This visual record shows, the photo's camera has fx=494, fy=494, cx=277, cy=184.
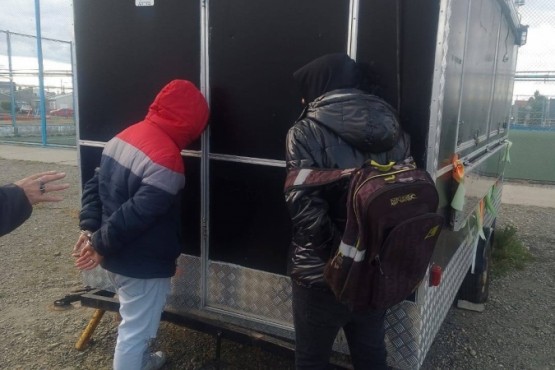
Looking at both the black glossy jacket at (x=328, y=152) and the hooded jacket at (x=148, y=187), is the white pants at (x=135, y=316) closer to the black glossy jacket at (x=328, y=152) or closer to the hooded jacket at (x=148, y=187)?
the hooded jacket at (x=148, y=187)

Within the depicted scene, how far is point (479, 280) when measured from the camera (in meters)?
4.14

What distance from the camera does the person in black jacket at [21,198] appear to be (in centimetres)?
194

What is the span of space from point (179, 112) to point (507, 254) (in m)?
4.41

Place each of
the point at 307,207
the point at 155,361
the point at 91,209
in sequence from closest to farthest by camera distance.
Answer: the point at 307,207, the point at 91,209, the point at 155,361

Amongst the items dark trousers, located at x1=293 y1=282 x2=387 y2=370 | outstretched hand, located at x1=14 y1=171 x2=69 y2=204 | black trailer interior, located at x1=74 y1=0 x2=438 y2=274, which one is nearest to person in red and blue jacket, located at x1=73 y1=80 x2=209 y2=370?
black trailer interior, located at x1=74 y1=0 x2=438 y2=274

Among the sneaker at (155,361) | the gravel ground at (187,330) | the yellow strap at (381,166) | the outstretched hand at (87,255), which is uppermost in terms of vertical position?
the yellow strap at (381,166)

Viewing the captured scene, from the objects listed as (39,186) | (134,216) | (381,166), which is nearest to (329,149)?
(381,166)

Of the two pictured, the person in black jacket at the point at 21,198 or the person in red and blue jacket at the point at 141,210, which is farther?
the person in red and blue jacket at the point at 141,210

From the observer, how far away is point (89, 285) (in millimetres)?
3328

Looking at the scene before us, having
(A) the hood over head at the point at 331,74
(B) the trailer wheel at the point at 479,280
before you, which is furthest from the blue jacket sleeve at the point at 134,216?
(B) the trailer wheel at the point at 479,280

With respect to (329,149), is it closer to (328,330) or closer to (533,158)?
(328,330)

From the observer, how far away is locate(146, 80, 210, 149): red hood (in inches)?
98.2

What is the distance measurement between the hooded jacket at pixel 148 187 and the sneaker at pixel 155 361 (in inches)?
33.3

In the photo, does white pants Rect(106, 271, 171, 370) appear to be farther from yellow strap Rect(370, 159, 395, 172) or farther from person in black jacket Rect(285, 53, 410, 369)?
yellow strap Rect(370, 159, 395, 172)
